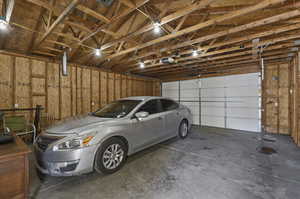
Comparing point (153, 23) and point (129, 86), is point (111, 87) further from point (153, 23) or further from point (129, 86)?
point (153, 23)

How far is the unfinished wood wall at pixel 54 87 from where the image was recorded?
4086mm

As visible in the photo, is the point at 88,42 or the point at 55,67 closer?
the point at 88,42

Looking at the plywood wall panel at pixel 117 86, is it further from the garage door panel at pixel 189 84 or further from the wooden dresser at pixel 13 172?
the wooden dresser at pixel 13 172

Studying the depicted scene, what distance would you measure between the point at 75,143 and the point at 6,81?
4.01m

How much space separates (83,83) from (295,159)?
7.00m

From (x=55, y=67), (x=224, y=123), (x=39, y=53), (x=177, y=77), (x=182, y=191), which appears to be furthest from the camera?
(x=177, y=77)

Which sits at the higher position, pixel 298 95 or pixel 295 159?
pixel 298 95

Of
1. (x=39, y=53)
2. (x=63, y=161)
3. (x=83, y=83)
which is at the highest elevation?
(x=39, y=53)

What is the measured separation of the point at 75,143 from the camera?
79.4 inches

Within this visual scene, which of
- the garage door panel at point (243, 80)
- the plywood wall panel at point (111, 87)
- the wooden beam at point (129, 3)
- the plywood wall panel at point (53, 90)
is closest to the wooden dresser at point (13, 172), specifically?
the wooden beam at point (129, 3)

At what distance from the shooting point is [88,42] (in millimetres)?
4055

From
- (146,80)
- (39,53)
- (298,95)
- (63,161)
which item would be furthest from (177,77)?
(63,161)

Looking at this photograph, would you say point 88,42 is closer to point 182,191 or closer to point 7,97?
point 7,97

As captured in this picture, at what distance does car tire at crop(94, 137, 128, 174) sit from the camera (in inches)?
87.2
